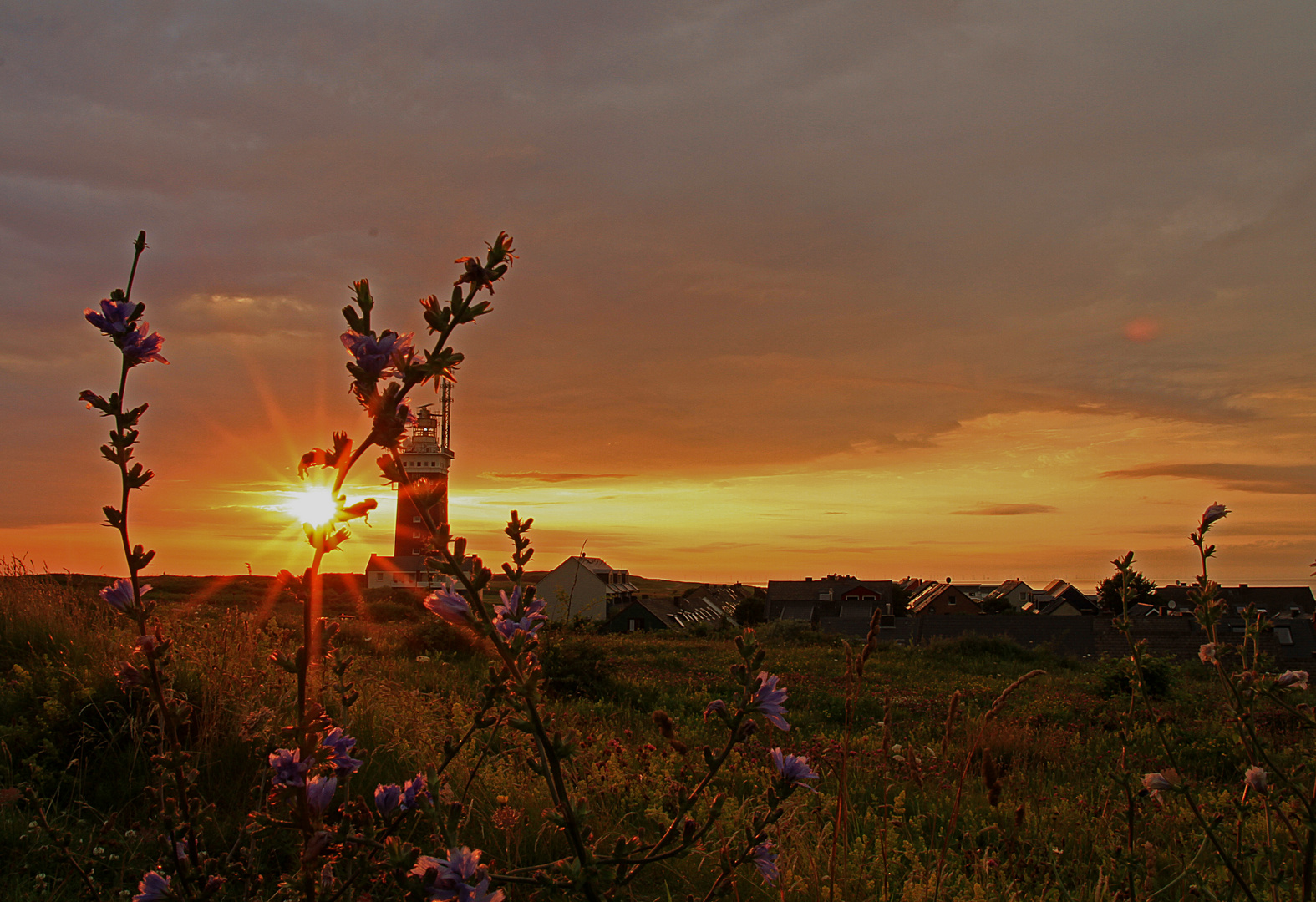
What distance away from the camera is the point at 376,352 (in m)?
1.43

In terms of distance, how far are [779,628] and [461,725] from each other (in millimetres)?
28621

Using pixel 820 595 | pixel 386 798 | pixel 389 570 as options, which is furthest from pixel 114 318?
pixel 389 570

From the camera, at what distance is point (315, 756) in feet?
5.26

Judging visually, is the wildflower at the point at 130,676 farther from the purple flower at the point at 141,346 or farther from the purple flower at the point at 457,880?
the purple flower at the point at 457,880

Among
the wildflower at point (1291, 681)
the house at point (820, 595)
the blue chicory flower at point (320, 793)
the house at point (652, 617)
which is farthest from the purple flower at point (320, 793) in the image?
the house at point (820, 595)

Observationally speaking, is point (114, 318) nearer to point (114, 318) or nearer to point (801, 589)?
point (114, 318)

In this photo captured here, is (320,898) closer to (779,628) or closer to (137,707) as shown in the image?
(137,707)

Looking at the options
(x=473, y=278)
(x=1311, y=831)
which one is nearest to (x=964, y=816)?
(x=1311, y=831)

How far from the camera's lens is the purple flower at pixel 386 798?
69.8 inches

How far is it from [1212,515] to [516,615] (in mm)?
2578

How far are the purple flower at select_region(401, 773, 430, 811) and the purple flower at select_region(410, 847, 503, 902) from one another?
0.16 meters

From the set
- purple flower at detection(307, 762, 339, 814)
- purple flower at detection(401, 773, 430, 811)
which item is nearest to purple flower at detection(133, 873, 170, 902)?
purple flower at detection(307, 762, 339, 814)

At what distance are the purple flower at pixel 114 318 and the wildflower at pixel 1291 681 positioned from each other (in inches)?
145

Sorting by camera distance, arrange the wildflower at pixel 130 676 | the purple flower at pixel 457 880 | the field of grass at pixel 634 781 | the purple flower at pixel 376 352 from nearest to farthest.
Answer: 1. the purple flower at pixel 457 880
2. the purple flower at pixel 376 352
3. the wildflower at pixel 130 676
4. the field of grass at pixel 634 781
